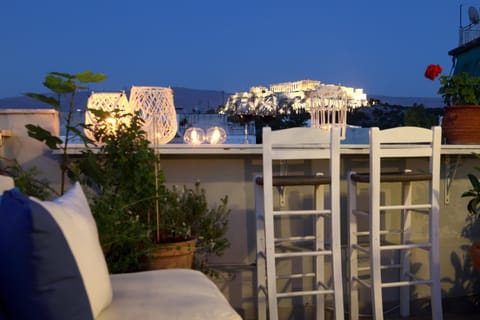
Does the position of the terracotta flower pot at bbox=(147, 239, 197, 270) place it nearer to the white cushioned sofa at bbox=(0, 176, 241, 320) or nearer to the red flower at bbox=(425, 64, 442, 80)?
the white cushioned sofa at bbox=(0, 176, 241, 320)

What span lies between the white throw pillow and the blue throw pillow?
0.08 metres

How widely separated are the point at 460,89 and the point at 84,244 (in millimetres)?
2791

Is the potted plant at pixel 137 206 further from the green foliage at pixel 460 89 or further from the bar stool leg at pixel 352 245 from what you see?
the green foliage at pixel 460 89

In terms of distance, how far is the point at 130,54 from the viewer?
7160mm

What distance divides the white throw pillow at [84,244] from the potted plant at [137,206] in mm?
751

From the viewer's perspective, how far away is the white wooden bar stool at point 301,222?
265 centimetres

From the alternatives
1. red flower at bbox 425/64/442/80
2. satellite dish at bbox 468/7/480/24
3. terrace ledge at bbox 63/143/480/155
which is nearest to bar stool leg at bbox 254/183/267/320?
terrace ledge at bbox 63/143/480/155

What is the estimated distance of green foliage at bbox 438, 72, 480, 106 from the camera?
10.6ft

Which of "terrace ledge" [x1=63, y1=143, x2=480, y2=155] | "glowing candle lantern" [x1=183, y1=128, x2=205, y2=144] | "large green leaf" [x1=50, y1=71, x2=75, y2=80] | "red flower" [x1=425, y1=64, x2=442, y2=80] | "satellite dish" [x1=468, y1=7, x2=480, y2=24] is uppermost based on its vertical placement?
"satellite dish" [x1=468, y1=7, x2=480, y2=24]

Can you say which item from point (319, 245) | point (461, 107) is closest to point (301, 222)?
point (319, 245)

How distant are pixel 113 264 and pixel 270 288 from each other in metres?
0.89

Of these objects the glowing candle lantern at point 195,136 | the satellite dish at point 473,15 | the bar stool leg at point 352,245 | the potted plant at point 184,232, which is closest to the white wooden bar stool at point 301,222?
the bar stool leg at point 352,245

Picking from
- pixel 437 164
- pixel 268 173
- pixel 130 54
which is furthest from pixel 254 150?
pixel 130 54

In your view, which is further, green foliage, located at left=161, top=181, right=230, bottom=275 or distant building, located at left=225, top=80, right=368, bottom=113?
distant building, located at left=225, top=80, right=368, bottom=113
